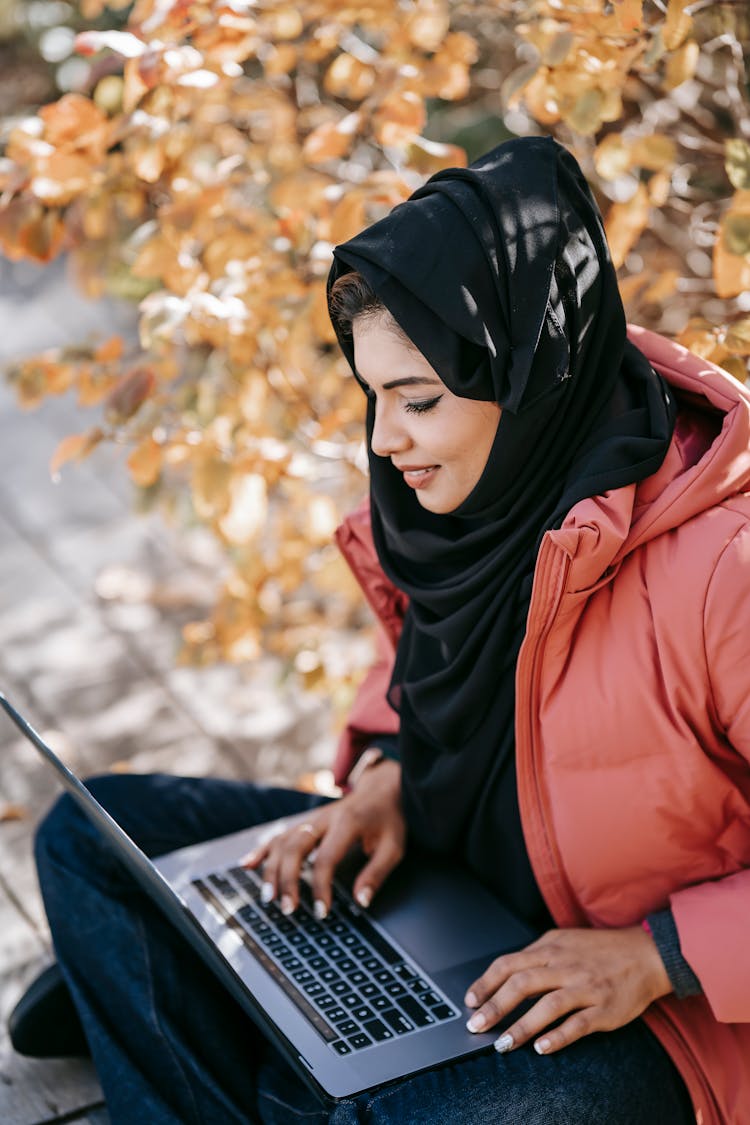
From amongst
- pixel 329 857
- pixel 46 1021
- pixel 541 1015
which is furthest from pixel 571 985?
pixel 46 1021

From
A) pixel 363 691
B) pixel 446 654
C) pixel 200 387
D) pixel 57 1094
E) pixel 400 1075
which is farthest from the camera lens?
pixel 200 387

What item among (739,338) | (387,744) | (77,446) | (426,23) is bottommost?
(387,744)

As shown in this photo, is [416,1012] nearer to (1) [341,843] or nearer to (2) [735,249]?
(1) [341,843]

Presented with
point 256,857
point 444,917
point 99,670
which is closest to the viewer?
point 444,917

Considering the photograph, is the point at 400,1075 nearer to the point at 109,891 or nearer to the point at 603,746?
the point at 603,746

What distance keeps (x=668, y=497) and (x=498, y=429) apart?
8.7 inches

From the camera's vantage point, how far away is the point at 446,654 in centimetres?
174

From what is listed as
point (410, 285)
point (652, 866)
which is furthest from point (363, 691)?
point (410, 285)

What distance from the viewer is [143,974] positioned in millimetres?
1725

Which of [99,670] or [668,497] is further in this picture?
[99,670]

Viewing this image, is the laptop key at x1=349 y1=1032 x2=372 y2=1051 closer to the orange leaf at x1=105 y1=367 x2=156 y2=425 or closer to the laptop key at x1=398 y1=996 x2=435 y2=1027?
the laptop key at x1=398 y1=996 x2=435 y2=1027

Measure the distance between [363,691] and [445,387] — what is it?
667 millimetres

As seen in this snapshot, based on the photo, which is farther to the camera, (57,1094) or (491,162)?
(57,1094)

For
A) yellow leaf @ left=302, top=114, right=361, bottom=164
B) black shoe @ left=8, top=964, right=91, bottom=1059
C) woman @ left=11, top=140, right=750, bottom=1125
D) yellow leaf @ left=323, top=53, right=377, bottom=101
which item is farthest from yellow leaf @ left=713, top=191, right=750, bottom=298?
black shoe @ left=8, top=964, right=91, bottom=1059
